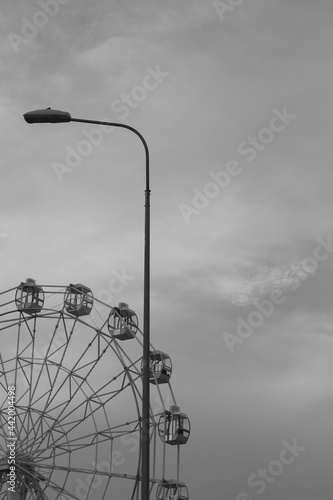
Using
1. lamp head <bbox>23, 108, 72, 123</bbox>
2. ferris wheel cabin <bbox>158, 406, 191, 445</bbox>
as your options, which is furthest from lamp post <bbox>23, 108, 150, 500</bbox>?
ferris wheel cabin <bbox>158, 406, 191, 445</bbox>

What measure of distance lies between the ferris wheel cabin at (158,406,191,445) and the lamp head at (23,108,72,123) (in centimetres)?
1702

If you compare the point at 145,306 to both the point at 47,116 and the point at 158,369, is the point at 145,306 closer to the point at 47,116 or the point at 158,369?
the point at 47,116

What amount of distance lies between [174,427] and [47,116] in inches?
676

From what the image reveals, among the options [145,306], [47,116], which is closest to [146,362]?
[145,306]

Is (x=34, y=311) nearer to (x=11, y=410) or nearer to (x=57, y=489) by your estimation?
(x=11, y=410)

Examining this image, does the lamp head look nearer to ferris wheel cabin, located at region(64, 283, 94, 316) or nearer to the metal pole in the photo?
the metal pole

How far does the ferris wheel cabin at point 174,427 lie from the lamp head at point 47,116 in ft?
55.8

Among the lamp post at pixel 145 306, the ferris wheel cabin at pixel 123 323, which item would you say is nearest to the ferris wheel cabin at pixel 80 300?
the ferris wheel cabin at pixel 123 323

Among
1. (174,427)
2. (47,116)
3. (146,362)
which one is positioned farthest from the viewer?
(174,427)

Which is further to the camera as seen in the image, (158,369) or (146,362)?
(158,369)

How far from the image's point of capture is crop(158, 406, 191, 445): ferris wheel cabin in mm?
32969

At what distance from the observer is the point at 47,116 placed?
19.0 m

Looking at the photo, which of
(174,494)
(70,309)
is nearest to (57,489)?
(174,494)

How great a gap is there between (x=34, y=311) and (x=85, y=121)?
1851 centimetres
